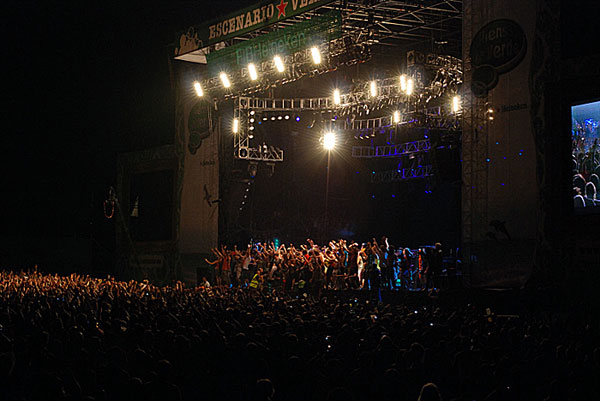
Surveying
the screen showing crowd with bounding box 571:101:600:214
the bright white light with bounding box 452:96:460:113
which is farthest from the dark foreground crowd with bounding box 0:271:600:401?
the bright white light with bounding box 452:96:460:113

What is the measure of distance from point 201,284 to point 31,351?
16347mm

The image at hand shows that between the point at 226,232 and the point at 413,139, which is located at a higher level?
the point at 413,139

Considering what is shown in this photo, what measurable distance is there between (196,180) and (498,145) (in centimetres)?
1258

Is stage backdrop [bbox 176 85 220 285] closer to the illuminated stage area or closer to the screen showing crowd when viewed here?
the illuminated stage area

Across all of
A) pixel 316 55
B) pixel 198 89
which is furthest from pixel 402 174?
pixel 316 55

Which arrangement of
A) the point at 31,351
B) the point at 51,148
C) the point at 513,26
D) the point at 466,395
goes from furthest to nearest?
the point at 51,148 < the point at 513,26 < the point at 31,351 < the point at 466,395

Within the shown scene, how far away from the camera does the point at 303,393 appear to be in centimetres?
607

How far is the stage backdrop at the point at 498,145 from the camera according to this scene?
1678cm

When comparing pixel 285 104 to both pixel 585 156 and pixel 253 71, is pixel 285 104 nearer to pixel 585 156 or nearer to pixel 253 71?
pixel 253 71

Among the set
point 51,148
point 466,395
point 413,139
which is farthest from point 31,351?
point 51,148

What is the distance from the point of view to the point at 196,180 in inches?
1039

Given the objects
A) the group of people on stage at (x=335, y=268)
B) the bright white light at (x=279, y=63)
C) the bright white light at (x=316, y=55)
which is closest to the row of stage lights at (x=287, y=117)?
the bright white light at (x=279, y=63)

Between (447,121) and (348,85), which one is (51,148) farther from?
(447,121)

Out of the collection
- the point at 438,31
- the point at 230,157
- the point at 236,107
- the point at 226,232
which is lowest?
the point at 226,232
